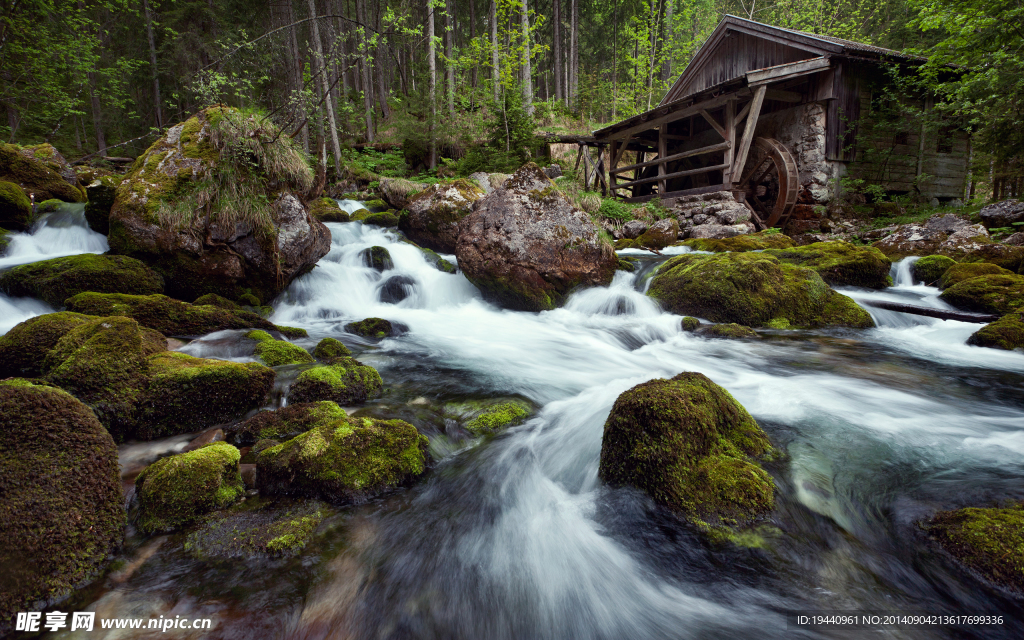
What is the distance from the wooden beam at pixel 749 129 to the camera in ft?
41.9

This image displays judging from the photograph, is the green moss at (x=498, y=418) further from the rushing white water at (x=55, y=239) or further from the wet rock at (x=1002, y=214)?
the wet rock at (x=1002, y=214)

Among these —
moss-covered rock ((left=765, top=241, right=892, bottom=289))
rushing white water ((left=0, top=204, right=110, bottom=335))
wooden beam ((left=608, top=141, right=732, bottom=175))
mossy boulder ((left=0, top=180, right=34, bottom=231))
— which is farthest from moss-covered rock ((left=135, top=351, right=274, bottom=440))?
wooden beam ((left=608, top=141, right=732, bottom=175))

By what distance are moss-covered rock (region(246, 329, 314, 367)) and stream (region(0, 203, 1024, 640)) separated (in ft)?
1.06

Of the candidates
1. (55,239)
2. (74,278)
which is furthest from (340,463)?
(55,239)

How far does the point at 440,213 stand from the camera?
10.6 meters

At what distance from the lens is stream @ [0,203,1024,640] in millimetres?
2027

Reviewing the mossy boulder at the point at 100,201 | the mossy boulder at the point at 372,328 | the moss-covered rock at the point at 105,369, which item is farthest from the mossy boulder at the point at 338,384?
the mossy boulder at the point at 100,201

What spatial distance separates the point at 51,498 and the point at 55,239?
7.69m

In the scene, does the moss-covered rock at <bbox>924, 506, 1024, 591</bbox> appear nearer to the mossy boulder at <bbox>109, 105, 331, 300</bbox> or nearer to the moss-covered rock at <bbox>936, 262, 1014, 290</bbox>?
the moss-covered rock at <bbox>936, 262, 1014, 290</bbox>

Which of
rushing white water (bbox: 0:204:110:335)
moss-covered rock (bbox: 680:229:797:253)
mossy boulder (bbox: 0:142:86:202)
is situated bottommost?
moss-covered rock (bbox: 680:229:797:253)

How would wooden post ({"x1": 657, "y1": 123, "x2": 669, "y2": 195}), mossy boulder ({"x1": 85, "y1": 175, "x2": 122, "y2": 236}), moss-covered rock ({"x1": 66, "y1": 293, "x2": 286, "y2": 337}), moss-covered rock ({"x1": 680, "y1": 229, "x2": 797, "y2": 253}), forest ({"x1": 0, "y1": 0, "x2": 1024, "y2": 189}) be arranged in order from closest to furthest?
moss-covered rock ({"x1": 66, "y1": 293, "x2": 286, "y2": 337}), mossy boulder ({"x1": 85, "y1": 175, "x2": 122, "y2": 236}), forest ({"x1": 0, "y1": 0, "x2": 1024, "y2": 189}), moss-covered rock ({"x1": 680, "y1": 229, "x2": 797, "y2": 253}), wooden post ({"x1": 657, "y1": 123, "x2": 669, "y2": 195})

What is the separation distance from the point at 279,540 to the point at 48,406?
1309 millimetres

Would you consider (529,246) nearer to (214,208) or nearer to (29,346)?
(214,208)

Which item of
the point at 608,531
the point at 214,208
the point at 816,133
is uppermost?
the point at 816,133
